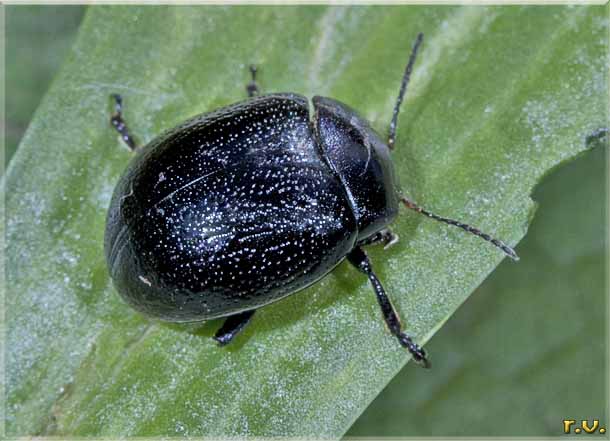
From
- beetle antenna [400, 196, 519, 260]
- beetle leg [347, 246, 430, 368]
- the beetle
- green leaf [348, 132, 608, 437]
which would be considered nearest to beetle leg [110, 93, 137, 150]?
the beetle

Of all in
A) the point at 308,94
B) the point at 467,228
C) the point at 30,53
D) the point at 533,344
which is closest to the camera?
the point at 467,228

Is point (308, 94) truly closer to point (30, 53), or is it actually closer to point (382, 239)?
point (382, 239)

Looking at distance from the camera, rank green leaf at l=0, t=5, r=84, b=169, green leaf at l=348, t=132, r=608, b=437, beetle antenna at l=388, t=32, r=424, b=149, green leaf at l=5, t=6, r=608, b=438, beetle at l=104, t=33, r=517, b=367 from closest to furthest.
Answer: beetle at l=104, t=33, r=517, b=367
green leaf at l=5, t=6, r=608, b=438
beetle antenna at l=388, t=32, r=424, b=149
green leaf at l=348, t=132, r=608, b=437
green leaf at l=0, t=5, r=84, b=169

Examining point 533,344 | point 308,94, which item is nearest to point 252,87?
point 308,94

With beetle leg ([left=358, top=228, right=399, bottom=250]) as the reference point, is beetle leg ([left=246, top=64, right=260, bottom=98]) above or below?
above

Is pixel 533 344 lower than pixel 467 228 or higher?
lower

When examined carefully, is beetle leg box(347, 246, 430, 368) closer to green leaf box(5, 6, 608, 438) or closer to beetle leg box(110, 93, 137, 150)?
green leaf box(5, 6, 608, 438)

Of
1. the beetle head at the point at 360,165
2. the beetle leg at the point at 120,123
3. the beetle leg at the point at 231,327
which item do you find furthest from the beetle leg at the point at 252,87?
the beetle leg at the point at 231,327
